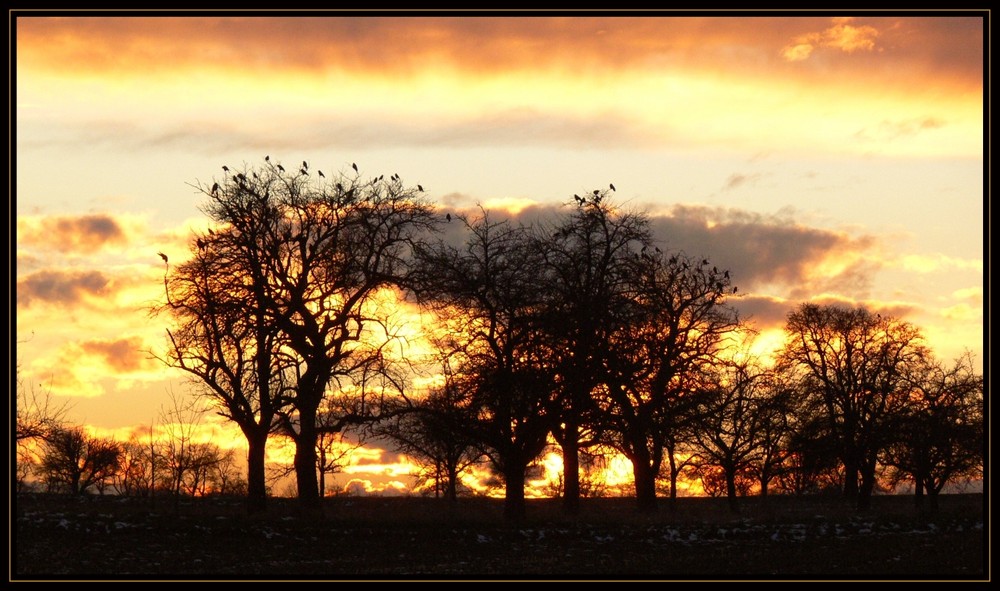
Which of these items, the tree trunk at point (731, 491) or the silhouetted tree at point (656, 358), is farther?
the tree trunk at point (731, 491)

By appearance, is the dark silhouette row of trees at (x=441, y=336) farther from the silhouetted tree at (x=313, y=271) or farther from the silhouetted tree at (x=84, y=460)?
the silhouetted tree at (x=84, y=460)

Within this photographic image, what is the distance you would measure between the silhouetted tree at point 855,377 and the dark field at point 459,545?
14.9 m

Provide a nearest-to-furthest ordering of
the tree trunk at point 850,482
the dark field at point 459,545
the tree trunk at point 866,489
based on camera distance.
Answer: the dark field at point 459,545, the tree trunk at point 866,489, the tree trunk at point 850,482

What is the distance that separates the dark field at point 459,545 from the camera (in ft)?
85.1

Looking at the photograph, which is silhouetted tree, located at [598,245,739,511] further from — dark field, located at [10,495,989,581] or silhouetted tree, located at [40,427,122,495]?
silhouetted tree, located at [40,427,122,495]

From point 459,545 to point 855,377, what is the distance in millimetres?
39487

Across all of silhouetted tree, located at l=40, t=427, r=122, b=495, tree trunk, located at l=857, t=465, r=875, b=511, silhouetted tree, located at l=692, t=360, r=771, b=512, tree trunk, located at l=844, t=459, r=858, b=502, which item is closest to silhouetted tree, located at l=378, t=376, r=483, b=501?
silhouetted tree, located at l=692, t=360, r=771, b=512

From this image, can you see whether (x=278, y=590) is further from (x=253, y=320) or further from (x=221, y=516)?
(x=253, y=320)

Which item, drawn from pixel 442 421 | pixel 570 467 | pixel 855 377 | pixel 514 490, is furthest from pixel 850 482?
pixel 442 421

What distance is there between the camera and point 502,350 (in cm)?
4084

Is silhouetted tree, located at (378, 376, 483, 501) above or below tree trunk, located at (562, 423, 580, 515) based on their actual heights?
above

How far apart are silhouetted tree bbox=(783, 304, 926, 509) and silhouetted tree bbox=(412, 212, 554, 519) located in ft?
84.7

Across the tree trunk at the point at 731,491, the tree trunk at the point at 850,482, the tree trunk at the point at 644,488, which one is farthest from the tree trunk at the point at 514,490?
the tree trunk at the point at 850,482

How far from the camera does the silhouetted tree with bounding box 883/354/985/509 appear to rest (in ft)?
185
